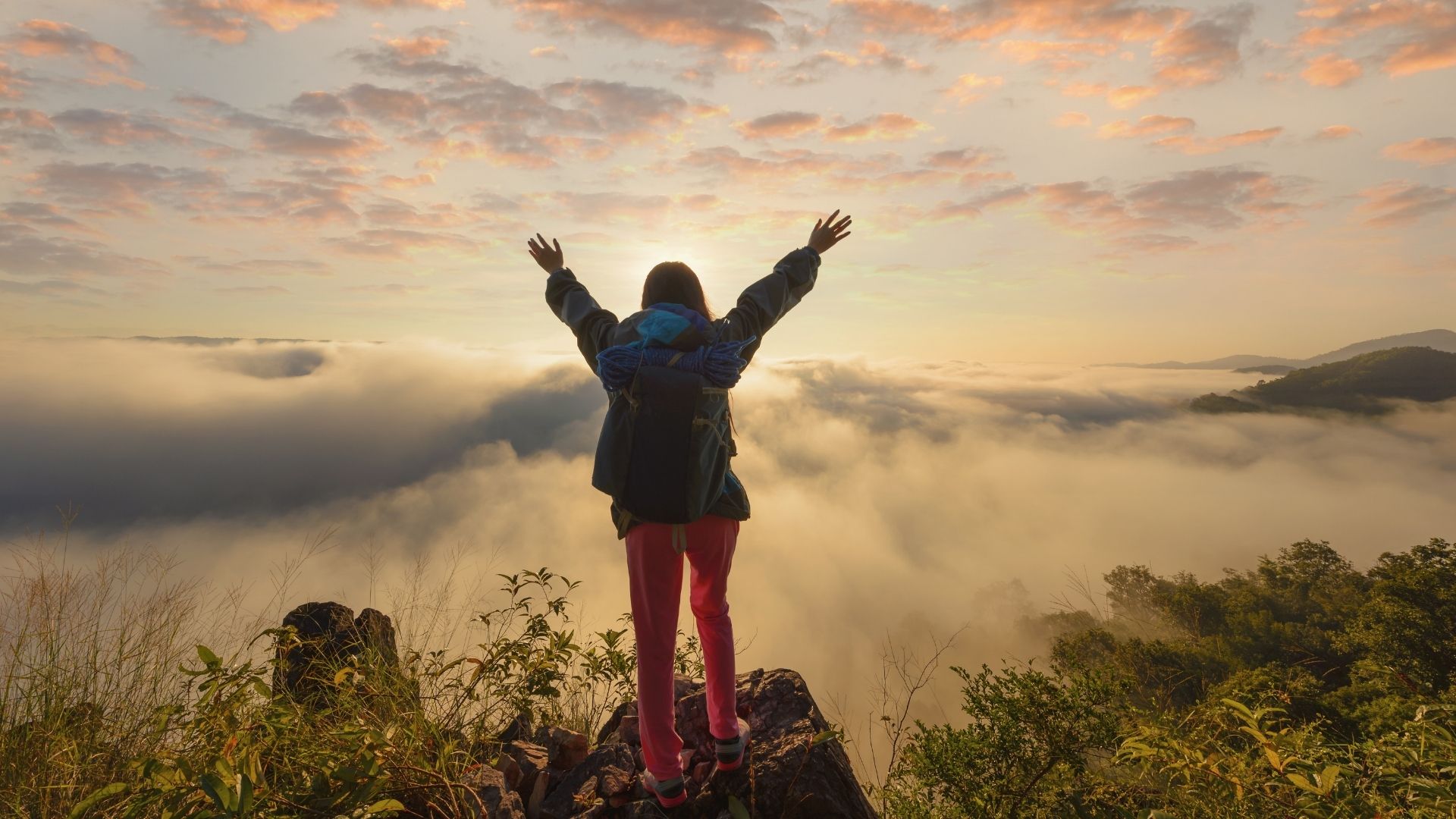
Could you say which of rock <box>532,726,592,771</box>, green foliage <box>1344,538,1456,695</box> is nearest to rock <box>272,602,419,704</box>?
rock <box>532,726,592,771</box>

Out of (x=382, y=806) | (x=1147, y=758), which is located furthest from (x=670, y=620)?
(x=1147, y=758)

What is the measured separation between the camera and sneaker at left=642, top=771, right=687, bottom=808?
10.3 feet

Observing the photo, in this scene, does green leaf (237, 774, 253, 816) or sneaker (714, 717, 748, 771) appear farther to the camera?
sneaker (714, 717, 748, 771)

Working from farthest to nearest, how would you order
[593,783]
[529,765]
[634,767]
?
[529,765], [634,767], [593,783]

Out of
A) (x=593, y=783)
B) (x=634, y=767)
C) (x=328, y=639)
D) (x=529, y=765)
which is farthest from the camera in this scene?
(x=328, y=639)

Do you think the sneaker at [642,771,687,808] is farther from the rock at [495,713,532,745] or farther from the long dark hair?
the long dark hair

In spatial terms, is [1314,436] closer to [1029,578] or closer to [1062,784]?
[1029,578]

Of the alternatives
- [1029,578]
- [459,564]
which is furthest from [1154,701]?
[1029,578]

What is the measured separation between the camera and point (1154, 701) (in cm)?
333

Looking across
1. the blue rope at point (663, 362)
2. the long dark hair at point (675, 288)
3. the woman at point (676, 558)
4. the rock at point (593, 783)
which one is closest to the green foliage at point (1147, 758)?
the woman at point (676, 558)

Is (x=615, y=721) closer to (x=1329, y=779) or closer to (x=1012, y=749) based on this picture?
(x=1012, y=749)

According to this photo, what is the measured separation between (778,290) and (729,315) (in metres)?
0.39

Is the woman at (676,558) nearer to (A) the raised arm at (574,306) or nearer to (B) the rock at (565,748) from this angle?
(A) the raised arm at (574,306)

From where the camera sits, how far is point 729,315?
327cm
